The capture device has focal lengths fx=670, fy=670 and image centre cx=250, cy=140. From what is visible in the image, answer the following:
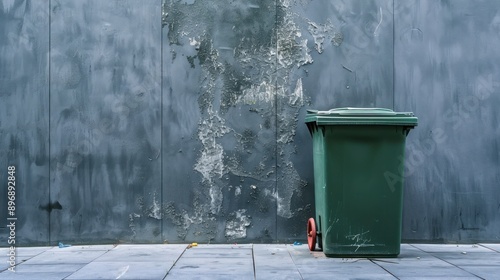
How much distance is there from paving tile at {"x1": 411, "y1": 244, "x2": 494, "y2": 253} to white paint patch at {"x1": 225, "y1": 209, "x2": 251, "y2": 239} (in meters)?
1.89

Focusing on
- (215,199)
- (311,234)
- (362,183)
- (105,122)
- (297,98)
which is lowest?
(311,234)

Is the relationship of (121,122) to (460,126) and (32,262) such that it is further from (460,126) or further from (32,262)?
(460,126)

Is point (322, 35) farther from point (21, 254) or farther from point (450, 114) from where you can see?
point (21, 254)

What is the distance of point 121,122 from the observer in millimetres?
7512

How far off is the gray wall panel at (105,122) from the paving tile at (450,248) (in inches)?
116

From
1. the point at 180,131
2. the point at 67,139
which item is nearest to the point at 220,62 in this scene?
the point at 180,131

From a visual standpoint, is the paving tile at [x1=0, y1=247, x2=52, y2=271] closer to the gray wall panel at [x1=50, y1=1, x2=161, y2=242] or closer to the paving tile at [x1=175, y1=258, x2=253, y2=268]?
the gray wall panel at [x1=50, y1=1, x2=161, y2=242]

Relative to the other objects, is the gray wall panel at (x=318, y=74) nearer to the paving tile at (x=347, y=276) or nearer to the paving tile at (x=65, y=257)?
the paving tile at (x=347, y=276)

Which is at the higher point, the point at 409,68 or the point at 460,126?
the point at 409,68

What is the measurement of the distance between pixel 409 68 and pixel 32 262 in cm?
450

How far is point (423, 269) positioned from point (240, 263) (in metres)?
1.64

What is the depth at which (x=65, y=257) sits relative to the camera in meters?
6.65

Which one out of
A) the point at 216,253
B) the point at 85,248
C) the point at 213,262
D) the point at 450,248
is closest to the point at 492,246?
the point at 450,248

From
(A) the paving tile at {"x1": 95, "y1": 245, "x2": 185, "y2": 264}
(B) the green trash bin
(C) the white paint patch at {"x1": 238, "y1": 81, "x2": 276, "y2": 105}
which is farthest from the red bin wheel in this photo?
(C) the white paint patch at {"x1": 238, "y1": 81, "x2": 276, "y2": 105}
